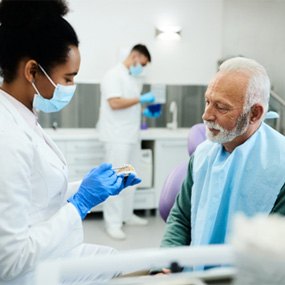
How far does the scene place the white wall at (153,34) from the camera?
12.4ft

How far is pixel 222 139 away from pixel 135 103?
1903 millimetres

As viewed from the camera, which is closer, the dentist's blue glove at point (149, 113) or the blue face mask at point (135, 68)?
the blue face mask at point (135, 68)

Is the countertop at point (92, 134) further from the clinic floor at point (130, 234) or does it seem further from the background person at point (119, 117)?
the clinic floor at point (130, 234)

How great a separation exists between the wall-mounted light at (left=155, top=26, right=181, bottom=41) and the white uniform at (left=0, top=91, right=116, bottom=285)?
2860 mm

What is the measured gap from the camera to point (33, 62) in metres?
1.19

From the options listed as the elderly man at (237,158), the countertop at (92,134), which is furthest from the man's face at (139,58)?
the elderly man at (237,158)

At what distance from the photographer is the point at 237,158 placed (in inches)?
52.6

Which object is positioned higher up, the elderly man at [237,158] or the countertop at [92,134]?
the elderly man at [237,158]

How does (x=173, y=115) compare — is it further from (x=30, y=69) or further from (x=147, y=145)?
(x=30, y=69)

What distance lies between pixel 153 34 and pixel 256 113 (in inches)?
112

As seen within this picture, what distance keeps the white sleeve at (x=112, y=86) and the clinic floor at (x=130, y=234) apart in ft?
3.83

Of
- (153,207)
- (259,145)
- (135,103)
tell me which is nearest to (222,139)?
(259,145)

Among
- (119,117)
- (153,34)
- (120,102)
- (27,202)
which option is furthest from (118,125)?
(27,202)

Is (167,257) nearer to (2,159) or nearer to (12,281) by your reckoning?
(2,159)
